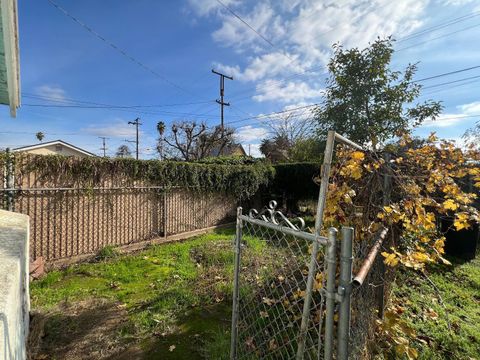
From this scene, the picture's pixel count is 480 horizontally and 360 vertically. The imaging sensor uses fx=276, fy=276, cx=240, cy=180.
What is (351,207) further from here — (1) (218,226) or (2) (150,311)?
(1) (218,226)

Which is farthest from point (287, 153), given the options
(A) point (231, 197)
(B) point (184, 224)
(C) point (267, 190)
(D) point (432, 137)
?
(D) point (432, 137)

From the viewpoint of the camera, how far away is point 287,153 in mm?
22672

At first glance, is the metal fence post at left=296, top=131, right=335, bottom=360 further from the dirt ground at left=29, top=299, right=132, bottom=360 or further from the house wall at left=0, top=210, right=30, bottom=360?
the dirt ground at left=29, top=299, right=132, bottom=360

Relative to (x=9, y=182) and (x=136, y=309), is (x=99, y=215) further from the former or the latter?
(x=136, y=309)

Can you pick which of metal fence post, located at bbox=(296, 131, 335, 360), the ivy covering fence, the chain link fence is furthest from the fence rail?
metal fence post, located at bbox=(296, 131, 335, 360)

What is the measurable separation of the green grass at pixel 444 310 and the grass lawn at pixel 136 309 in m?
2.09

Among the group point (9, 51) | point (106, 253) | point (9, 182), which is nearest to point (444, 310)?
point (9, 51)

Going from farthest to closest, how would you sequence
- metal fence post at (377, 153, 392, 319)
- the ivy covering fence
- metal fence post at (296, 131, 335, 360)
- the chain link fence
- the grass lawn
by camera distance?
1. the ivy covering fence
2. the grass lawn
3. metal fence post at (377, 153, 392, 319)
4. the chain link fence
5. metal fence post at (296, 131, 335, 360)

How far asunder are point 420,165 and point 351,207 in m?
0.71

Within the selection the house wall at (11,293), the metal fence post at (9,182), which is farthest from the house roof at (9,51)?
the house wall at (11,293)

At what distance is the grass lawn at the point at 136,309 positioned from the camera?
2811mm

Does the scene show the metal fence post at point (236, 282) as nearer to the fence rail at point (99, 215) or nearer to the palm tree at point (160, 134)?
Result: the fence rail at point (99, 215)

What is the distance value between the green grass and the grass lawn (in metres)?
2.09

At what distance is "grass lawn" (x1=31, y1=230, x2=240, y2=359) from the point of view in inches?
111
